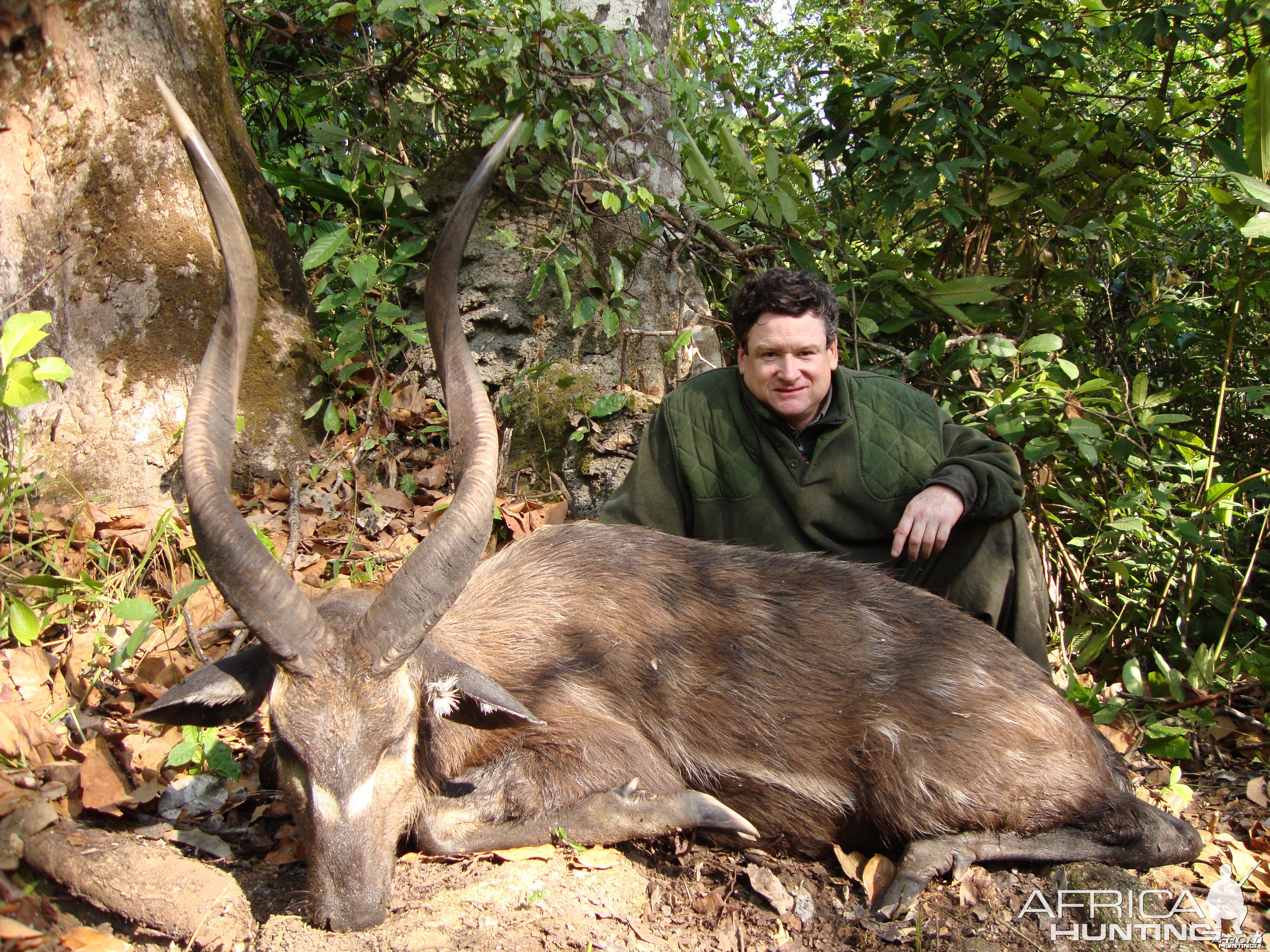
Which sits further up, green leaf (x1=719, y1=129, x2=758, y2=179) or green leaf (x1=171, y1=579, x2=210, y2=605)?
green leaf (x1=719, y1=129, x2=758, y2=179)

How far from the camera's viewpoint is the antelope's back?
10.5ft

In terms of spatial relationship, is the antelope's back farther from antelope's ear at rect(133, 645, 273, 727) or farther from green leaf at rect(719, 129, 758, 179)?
green leaf at rect(719, 129, 758, 179)

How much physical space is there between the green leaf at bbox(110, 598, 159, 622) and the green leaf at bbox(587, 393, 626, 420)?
2679mm

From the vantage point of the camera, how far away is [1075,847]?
317 centimetres

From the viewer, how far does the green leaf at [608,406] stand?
5.31 m

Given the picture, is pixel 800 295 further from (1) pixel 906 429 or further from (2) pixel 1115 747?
(2) pixel 1115 747

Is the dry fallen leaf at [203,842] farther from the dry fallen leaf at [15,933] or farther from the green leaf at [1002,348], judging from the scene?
the green leaf at [1002,348]

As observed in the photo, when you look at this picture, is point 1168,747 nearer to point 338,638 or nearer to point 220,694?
point 338,638

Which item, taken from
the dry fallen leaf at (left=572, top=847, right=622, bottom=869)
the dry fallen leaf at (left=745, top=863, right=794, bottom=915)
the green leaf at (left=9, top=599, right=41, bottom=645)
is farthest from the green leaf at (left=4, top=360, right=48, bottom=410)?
the dry fallen leaf at (left=745, top=863, right=794, bottom=915)

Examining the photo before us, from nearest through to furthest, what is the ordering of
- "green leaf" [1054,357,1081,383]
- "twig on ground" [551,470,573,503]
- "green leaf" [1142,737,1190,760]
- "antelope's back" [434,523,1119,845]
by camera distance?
"antelope's back" [434,523,1119,845] → "green leaf" [1142,737,1190,760] → "green leaf" [1054,357,1081,383] → "twig on ground" [551,470,573,503]

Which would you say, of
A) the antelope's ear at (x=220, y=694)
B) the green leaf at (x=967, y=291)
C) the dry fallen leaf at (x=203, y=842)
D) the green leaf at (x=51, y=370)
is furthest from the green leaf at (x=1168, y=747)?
the green leaf at (x=51, y=370)

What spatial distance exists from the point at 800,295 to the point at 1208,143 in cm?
287

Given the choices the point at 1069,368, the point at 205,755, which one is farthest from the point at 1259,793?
the point at 205,755

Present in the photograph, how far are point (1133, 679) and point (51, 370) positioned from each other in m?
5.02
